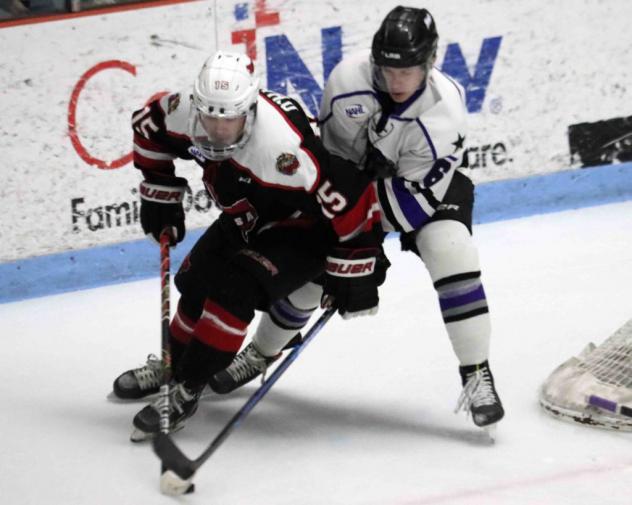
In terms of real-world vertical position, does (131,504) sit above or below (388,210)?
below

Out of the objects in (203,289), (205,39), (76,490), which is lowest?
(76,490)

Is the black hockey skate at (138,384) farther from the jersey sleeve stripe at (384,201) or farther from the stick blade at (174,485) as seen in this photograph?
the jersey sleeve stripe at (384,201)

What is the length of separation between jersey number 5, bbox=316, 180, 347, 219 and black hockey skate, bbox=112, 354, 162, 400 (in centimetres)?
77

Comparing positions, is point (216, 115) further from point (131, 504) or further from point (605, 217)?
point (605, 217)

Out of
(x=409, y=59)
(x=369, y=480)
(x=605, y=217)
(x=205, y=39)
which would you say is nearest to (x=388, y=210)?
(x=409, y=59)

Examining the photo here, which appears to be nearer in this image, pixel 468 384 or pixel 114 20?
pixel 468 384

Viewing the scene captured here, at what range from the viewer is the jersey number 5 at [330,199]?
10.5 feet

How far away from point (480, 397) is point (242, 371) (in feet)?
2.34

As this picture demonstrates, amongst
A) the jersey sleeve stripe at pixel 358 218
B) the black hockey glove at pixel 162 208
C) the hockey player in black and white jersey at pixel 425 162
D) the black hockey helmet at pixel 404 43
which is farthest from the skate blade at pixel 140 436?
the black hockey helmet at pixel 404 43

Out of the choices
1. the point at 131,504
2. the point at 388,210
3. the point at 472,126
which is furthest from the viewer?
the point at 472,126

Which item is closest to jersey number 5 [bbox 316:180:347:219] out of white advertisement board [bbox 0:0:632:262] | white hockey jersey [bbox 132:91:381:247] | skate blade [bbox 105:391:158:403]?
white hockey jersey [bbox 132:91:381:247]

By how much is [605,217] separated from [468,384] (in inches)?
76.9

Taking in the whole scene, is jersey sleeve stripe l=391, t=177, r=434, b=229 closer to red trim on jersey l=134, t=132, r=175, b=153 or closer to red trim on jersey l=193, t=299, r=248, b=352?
red trim on jersey l=193, t=299, r=248, b=352

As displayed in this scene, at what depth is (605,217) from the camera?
17.0 ft
